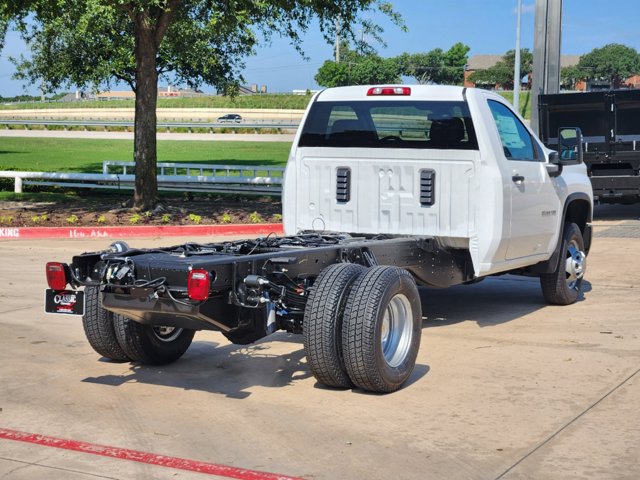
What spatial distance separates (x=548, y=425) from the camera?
6.07 meters

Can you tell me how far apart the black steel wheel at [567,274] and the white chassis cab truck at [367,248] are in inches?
0.7

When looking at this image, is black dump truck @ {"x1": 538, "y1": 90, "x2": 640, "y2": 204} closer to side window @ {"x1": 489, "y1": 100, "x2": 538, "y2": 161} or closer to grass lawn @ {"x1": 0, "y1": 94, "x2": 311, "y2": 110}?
side window @ {"x1": 489, "y1": 100, "x2": 538, "y2": 161}

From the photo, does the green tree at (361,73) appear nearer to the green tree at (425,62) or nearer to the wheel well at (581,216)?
the green tree at (425,62)

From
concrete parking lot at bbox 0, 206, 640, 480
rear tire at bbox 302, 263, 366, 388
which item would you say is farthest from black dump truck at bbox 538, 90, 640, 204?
rear tire at bbox 302, 263, 366, 388

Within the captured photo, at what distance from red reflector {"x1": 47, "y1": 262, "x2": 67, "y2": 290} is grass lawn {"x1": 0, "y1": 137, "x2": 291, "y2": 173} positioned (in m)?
23.0

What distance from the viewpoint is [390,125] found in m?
9.00

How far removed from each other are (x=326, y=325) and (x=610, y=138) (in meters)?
12.9

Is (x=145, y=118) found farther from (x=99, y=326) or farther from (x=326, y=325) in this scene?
(x=326, y=325)

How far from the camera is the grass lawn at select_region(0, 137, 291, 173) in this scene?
33.3 m

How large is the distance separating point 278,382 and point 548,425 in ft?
6.70

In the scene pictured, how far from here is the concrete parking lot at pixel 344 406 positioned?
5.36 meters

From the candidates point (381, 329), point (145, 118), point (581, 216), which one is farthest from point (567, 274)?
point (145, 118)

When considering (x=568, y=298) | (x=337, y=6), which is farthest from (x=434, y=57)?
(x=568, y=298)

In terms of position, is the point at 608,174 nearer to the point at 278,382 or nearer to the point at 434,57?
the point at 278,382
